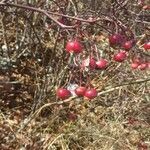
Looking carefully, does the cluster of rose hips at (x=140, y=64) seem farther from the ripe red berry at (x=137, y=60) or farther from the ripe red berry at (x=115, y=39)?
the ripe red berry at (x=115, y=39)

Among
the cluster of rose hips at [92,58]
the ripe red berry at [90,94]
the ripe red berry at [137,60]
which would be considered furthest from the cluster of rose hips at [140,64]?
the ripe red berry at [90,94]

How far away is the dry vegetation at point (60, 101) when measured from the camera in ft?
12.5

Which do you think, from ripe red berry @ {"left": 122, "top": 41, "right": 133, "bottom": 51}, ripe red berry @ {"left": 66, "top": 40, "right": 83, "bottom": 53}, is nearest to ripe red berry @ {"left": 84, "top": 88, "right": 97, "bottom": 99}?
ripe red berry @ {"left": 122, "top": 41, "right": 133, "bottom": 51}

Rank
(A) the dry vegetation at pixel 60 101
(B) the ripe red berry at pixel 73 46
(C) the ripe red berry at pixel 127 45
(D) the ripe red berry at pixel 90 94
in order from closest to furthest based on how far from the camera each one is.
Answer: (B) the ripe red berry at pixel 73 46
(C) the ripe red berry at pixel 127 45
(D) the ripe red berry at pixel 90 94
(A) the dry vegetation at pixel 60 101

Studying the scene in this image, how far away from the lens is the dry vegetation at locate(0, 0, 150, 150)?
3809 mm

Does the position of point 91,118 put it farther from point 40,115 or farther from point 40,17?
point 40,17

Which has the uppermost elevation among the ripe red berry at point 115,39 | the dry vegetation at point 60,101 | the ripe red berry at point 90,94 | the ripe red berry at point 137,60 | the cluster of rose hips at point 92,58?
the ripe red berry at point 115,39

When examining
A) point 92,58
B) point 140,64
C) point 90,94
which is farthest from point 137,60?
point 92,58

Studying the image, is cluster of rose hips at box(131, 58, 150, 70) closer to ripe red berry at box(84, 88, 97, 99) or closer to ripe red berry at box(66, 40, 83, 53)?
ripe red berry at box(84, 88, 97, 99)

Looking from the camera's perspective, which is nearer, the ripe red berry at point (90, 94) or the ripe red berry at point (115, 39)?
the ripe red berry at point (115, 39)

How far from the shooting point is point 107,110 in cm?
434

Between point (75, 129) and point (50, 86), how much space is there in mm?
452

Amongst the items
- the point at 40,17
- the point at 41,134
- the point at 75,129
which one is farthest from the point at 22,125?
the point at 40,17

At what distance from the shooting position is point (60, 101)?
405cm
